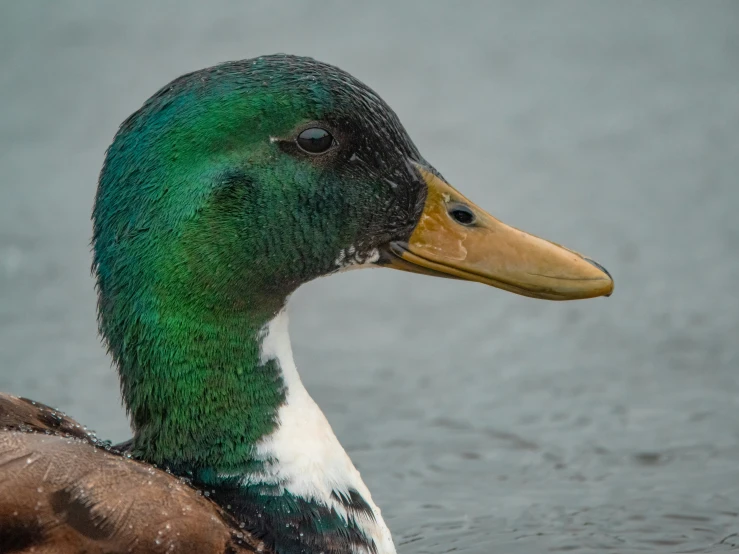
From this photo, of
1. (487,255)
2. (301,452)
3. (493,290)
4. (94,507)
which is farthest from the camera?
(493,290)

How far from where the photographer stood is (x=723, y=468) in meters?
5.67

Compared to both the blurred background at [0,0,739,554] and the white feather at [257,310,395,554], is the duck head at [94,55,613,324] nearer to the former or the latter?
the white feather at [257,310,395,554]

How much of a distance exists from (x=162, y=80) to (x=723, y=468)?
4.47 meters

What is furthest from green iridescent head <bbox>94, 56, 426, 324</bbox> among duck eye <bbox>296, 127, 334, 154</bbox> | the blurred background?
the blurred background

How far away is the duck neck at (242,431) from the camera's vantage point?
3.94 m

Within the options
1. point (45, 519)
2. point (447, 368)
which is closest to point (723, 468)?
point (447, 368)

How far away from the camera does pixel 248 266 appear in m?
3.99

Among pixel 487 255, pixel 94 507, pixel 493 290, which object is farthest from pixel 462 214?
pixel 493 290

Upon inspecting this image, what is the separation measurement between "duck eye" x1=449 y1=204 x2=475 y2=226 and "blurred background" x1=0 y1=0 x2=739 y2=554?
150cm

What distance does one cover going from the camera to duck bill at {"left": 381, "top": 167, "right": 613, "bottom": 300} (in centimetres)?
412

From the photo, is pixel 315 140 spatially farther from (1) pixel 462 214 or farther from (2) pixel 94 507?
(2) pixel 94 507

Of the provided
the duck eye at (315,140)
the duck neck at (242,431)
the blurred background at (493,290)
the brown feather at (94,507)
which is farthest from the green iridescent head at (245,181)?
the blurred background at (493,290)

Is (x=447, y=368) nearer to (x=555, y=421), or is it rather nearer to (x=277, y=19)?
(x=555, y=421)

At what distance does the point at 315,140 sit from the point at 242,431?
0.87 metres
